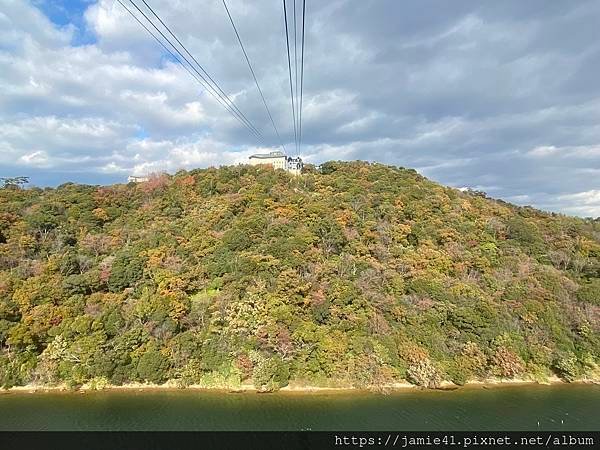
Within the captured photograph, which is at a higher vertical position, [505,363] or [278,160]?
[278,160]

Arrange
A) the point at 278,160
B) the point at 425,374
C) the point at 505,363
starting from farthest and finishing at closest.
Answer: the point at 278,160
the point at 505,363
the point at 425,374

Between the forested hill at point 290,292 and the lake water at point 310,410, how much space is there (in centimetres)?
107

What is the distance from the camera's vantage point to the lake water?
15.6m

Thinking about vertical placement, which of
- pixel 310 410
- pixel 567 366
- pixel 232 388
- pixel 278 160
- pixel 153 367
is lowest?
pixel 310 410

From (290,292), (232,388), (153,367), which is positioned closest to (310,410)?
(232,388)

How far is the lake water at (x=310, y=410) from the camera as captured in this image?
51.3ft

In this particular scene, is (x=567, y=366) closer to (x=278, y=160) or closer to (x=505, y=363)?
(x=505, y=363)

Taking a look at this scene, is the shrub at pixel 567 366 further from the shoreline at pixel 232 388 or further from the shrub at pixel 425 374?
the shrub at pixel 425 374

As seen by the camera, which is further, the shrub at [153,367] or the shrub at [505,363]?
the shrub at [505,363]

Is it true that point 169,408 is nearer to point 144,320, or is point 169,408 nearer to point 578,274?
point 144,320

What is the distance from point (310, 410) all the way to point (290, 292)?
6745 millimetres

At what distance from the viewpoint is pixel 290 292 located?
2189cm

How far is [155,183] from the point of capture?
3662 cm

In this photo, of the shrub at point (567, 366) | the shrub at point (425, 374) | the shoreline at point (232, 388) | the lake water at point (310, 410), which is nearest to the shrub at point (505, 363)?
the shoreline at point (232, 388)
